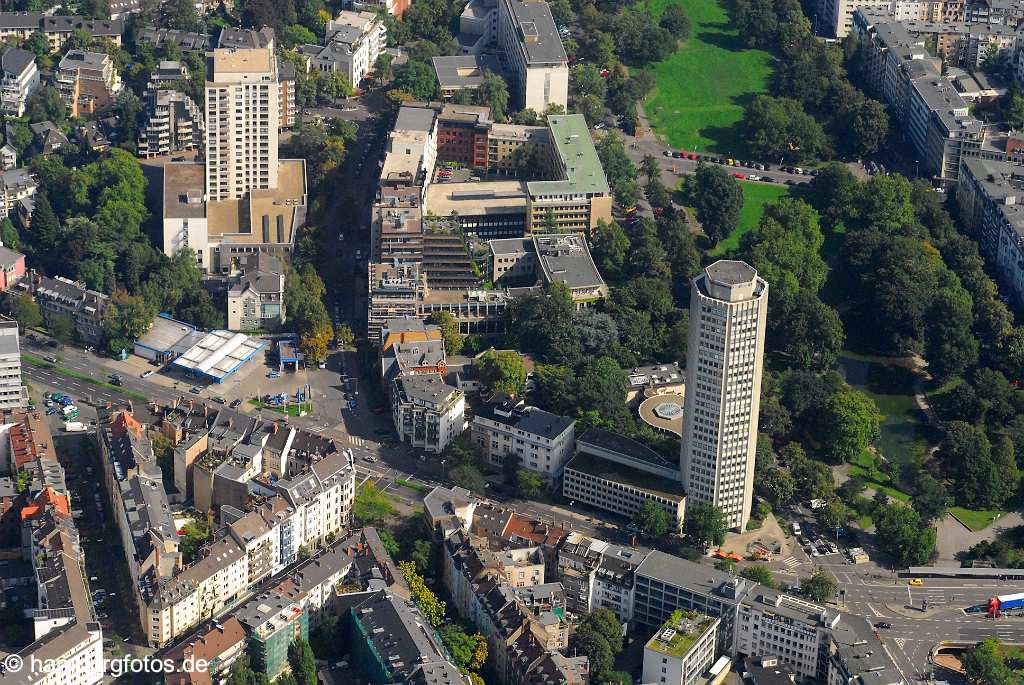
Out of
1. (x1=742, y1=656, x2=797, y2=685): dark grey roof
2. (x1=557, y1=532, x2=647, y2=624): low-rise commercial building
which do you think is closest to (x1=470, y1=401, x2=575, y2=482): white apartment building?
(x1=557, y1=532, x2=647, y2=624): low-rise commercial building

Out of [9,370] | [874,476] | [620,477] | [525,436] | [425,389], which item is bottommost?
[874,476]

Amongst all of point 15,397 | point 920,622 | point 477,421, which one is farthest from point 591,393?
point 15,397

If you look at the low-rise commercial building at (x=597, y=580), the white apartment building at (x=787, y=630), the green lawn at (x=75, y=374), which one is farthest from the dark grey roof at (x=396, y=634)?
the green lawn at (x=75, y=374)

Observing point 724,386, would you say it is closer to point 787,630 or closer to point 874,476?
point 787,630

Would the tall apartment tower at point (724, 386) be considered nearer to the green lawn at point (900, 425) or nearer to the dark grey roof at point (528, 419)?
the dark grey roof at point (528, 419)

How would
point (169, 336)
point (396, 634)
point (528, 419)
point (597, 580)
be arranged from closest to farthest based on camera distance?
1. point (396, 634)
2. point (597, 580)
3. point (528, 419)
4. point (169, 336)

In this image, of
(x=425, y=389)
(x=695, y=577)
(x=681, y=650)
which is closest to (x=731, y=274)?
(x=695, y=577)

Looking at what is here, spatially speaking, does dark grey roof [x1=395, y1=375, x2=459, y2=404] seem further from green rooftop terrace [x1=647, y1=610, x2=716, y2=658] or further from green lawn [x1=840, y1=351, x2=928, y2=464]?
green lawn [x1=840, y1=351, x2=928, y2=464]
